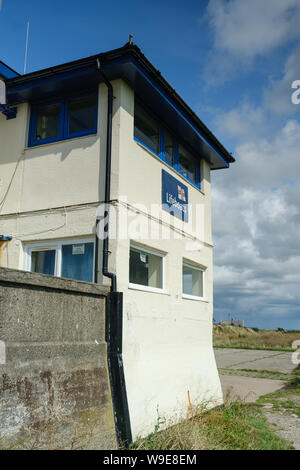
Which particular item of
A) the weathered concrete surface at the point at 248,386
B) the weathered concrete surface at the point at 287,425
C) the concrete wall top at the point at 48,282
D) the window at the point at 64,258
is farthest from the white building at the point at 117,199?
the weathered concrete surface at the point at 248,386

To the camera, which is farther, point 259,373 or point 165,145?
point 259,373

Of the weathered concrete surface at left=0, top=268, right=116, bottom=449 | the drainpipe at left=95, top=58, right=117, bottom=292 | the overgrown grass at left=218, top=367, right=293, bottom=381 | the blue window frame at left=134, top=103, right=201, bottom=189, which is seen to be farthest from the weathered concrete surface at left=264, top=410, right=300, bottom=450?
the overgrown grass at left=218, top=367, right=293, bottom=381

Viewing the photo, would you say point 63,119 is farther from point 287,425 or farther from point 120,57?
point 287,425

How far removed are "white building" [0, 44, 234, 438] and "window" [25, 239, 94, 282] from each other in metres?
0.02

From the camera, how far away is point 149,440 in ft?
21.6

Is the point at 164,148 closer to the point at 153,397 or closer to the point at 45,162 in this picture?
the point at 45,162

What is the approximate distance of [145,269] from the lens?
27.9ft

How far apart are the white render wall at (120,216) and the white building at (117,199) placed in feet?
0.07

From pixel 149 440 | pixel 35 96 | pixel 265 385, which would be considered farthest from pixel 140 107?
pixel 265 385

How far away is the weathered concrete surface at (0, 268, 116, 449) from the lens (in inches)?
194

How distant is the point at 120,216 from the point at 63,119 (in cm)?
254

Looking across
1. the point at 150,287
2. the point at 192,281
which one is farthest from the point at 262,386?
the point at 150,287

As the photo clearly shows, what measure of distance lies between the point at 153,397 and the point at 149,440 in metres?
1.06
